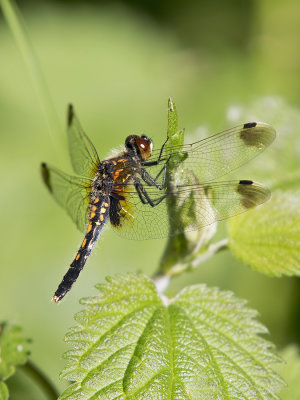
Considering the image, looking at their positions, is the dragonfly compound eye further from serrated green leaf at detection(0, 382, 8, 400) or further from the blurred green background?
serrated green leaf at detection(0, 382, 8, 400)

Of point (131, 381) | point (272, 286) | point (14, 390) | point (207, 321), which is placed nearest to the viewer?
point (131, 381)

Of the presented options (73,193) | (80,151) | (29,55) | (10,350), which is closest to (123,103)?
(29,55)

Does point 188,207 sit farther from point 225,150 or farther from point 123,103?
point 123,103

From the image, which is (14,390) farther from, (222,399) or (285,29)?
→ (285,29)

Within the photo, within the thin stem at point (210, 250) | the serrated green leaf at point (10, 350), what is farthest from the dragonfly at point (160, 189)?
the serrated green leaf at point (10, 350)

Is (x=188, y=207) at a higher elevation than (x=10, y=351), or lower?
higher

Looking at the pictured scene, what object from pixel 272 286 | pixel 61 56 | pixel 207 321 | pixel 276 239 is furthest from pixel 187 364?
pixel 61 56

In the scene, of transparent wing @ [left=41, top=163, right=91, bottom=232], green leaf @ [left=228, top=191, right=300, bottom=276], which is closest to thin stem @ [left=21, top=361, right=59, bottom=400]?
transparent wing @ [left=41, top=163, right=91, bottom=232]
